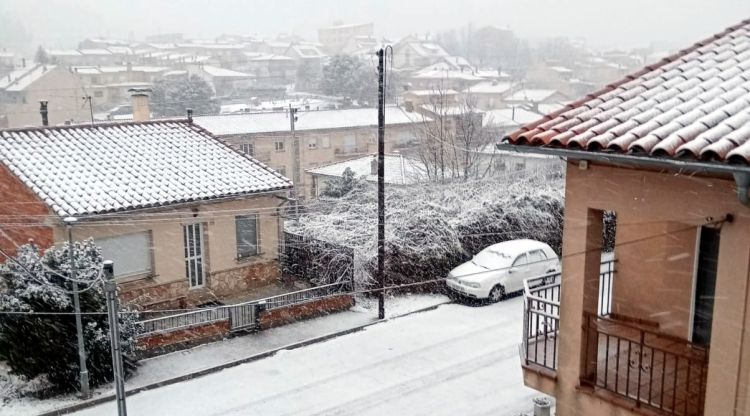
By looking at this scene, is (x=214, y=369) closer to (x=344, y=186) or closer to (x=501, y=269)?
(x=501, y=269)

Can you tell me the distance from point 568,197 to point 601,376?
191 centimetres

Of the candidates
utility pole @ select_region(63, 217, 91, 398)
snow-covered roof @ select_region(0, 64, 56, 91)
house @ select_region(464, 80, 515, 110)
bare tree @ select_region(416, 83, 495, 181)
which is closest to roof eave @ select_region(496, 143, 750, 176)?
utility pole @ select_region(63, 217, 91, 398)

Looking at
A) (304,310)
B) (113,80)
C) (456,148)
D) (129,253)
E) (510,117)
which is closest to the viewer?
(129,253)

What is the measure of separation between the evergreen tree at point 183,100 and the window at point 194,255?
119 ft

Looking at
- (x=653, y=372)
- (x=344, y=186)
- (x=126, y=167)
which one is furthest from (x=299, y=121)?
(x=653, y=372)

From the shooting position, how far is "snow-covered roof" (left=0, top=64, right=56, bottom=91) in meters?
53.7

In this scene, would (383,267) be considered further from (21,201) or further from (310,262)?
(21,201)

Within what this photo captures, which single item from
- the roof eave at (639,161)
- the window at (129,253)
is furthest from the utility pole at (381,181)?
the roof eave at (639,161)

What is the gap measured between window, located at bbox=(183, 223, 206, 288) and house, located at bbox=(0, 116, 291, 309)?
0.08ft

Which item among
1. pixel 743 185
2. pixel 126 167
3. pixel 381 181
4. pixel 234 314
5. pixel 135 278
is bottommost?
pixel 234 314

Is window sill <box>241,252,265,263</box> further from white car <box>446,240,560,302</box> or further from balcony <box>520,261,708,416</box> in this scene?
balcony <box>520,261,708,416</box>

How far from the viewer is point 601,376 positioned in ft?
22.8

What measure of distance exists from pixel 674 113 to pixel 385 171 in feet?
79.6

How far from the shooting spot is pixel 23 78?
5612 centimetres
